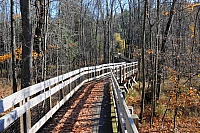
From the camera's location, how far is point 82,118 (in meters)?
6.55

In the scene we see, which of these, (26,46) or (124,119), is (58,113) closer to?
(26,46)

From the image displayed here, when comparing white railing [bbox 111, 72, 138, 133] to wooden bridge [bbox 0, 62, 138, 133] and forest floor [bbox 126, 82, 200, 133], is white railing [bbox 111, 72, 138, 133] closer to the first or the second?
wooden bridge [bbox 0, 62, 138, 133]

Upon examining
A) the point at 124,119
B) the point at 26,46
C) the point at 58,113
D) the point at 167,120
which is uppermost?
the point at 26,46

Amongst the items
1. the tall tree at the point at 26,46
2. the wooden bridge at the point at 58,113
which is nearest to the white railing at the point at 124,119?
the wooden bridge at the point at 58,113

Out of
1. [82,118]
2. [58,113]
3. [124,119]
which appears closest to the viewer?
[124,119]

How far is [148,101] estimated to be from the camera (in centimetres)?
1866

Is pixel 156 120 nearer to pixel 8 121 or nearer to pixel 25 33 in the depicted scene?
pixel 25 33

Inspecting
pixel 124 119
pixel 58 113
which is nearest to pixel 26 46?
pixel 58 113

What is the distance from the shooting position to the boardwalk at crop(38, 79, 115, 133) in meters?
5.61

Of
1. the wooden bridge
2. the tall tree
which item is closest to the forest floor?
the wooden bridge

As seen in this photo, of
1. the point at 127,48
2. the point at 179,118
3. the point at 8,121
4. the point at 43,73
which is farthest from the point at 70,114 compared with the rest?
the point at 127,48

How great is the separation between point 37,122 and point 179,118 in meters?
13.9

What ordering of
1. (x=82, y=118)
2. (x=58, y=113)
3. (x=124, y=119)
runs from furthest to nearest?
(x=58, y=113), (x=82, y=118), (x=124, y=119)

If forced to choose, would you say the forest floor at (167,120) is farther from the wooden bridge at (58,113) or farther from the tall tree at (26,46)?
the tall tree at (26,46)
